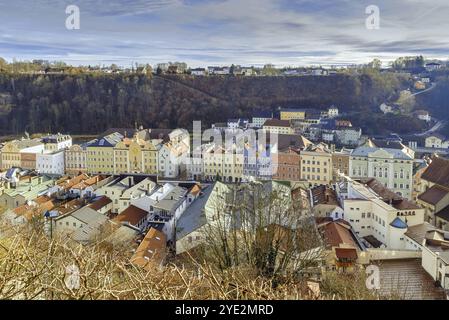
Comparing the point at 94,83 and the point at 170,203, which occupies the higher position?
the point at 94,83

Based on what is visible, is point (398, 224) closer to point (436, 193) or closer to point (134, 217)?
point (436, 193)

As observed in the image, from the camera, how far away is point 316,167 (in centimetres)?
1302

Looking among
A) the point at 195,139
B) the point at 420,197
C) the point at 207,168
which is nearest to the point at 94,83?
the point at 195,139

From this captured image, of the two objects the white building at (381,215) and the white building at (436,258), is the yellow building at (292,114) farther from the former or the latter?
the white building at (436,258)

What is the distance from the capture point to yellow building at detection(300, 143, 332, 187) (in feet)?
42.4

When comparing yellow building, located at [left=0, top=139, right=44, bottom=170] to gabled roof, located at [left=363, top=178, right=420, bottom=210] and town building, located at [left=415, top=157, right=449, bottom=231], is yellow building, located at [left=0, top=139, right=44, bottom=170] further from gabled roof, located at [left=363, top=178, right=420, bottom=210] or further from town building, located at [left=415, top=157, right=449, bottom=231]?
town building, located at [left=415, top=157, right=449, bottom=231]

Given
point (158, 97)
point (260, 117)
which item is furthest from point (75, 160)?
point (158, 97)

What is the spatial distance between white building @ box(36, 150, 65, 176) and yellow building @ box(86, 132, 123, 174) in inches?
37.7

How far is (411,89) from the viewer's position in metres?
28.2

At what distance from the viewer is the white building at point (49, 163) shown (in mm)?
14211

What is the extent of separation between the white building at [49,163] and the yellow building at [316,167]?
789cm
